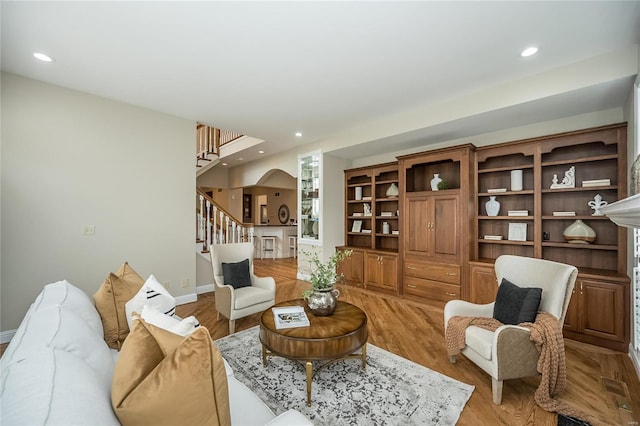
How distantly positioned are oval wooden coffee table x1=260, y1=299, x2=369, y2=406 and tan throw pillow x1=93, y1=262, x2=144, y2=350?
0.95 meters

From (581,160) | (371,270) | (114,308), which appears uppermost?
(581,160)

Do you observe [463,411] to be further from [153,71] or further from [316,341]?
[153,71]

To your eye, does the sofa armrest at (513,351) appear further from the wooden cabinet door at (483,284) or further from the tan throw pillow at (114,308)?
the tan throw pillow at (114,308)

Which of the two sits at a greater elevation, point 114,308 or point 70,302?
point 70,302

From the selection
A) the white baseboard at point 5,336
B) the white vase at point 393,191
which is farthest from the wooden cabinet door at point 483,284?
the white baseboard at point 5,336

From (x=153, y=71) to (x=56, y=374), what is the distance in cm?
292

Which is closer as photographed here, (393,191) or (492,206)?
(492,206)

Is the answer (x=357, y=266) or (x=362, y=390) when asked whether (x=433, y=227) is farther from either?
(x=362, y=390)

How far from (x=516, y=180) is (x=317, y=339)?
3.29m

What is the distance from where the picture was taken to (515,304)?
87.6 inches

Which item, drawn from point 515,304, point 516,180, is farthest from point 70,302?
point 516,180

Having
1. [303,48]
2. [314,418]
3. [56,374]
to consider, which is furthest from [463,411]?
[303,48]

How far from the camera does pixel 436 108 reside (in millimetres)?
3527

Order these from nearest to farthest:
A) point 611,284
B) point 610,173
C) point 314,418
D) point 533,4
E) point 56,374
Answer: point 56,374
point 314,418
point 533,4
point 611,284
point 610,173
